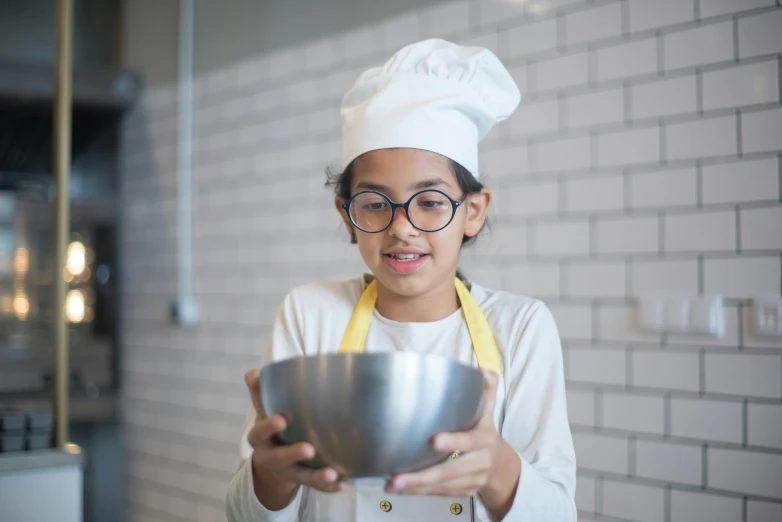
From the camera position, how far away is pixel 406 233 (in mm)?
964

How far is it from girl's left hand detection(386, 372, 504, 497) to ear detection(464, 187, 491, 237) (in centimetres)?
36

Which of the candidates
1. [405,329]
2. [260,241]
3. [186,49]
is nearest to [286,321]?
[405,329]

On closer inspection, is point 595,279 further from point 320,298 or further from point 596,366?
point 320,298

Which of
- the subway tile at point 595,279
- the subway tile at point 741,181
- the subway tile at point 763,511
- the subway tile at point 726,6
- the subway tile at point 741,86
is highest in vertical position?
the subway tile at point 726,6

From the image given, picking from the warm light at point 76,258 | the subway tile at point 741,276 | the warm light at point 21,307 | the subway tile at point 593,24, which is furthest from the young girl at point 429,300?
the warm light at point 76,258

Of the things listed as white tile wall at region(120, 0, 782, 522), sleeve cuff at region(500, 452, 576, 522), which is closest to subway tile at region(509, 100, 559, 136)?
white tile wall at region(120, 0, 782, 522)

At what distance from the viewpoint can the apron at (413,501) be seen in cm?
99

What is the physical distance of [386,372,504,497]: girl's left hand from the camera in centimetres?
70

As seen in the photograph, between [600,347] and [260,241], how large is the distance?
136cm

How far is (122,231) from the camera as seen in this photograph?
3.40 m

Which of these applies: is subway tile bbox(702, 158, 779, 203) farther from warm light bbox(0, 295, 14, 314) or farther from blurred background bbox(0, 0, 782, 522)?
warm light bbox(0, 295, 14, 314)

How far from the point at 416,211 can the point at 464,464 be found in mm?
364

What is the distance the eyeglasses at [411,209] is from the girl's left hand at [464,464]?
0.88 ft

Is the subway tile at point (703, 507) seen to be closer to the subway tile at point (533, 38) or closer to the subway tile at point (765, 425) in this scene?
the subway tile at point (765, 425)
